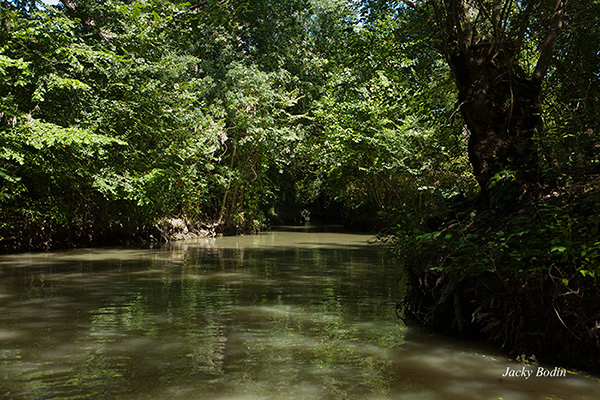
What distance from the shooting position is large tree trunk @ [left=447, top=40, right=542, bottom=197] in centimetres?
631

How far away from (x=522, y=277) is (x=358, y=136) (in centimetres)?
1742

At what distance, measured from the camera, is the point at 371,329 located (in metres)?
5.82

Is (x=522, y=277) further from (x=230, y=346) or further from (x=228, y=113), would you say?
(x=228, y=113)

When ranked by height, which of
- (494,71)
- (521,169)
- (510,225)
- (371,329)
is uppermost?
(494,71)

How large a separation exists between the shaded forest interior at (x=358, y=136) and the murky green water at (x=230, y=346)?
69 cm

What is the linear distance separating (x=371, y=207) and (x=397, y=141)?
27.6 ft

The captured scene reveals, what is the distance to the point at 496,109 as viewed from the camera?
21.0ft

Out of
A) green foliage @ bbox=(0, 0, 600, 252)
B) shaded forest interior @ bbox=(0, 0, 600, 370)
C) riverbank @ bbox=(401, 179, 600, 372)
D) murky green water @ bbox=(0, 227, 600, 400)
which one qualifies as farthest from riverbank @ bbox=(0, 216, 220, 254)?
riverbank @ bbox=(401, 179, 600, 372)

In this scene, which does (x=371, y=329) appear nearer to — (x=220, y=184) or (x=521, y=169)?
(x=521, y=169)

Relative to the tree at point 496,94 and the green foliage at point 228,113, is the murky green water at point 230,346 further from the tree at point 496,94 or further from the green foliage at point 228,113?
the tree at point 496,94

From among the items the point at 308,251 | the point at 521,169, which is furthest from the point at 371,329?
the point at 308,251

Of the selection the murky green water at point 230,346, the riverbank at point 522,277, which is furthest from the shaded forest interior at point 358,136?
the murky green water at point 230,346

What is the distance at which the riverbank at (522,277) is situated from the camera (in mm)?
4270

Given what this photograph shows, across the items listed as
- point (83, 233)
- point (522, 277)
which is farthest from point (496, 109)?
point (83, 233)
